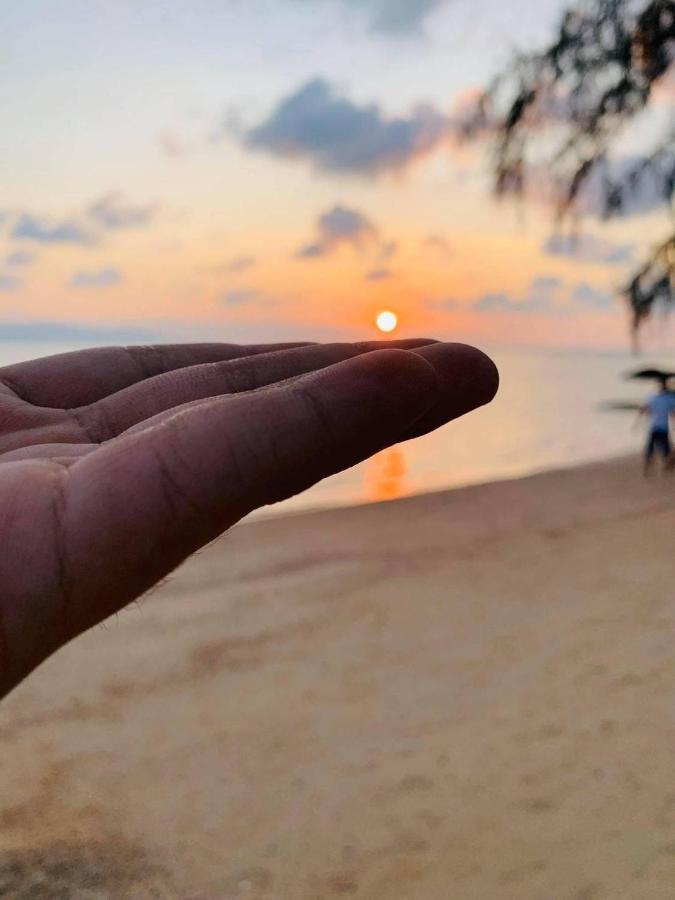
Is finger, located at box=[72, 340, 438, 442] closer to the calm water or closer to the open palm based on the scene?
the open palm

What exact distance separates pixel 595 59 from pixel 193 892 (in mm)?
6722

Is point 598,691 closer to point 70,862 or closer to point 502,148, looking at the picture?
point 70,862

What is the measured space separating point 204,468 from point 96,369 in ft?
4.60

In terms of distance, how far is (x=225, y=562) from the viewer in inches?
343

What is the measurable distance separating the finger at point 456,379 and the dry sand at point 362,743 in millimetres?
1986

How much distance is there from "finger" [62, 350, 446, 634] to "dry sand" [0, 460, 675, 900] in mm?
2116

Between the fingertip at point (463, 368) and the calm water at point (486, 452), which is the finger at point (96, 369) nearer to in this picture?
the fingertip at point (463, 368)

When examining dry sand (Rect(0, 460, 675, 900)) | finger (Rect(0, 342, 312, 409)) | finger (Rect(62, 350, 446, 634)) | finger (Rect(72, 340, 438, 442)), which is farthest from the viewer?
dry sand (Rect(0, 460, 675, 900))

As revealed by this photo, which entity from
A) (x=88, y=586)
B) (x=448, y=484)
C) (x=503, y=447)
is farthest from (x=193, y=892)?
(x=503, y=447)

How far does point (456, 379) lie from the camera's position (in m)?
1.78

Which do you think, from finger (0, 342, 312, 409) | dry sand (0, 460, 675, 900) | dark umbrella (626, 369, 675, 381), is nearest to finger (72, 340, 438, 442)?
finger (0, 342, 312, 409)

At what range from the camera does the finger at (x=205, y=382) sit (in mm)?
2041

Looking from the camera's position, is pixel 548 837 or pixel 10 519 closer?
pixel 10 519

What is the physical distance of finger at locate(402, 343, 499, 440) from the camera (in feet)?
Result: 5.79
